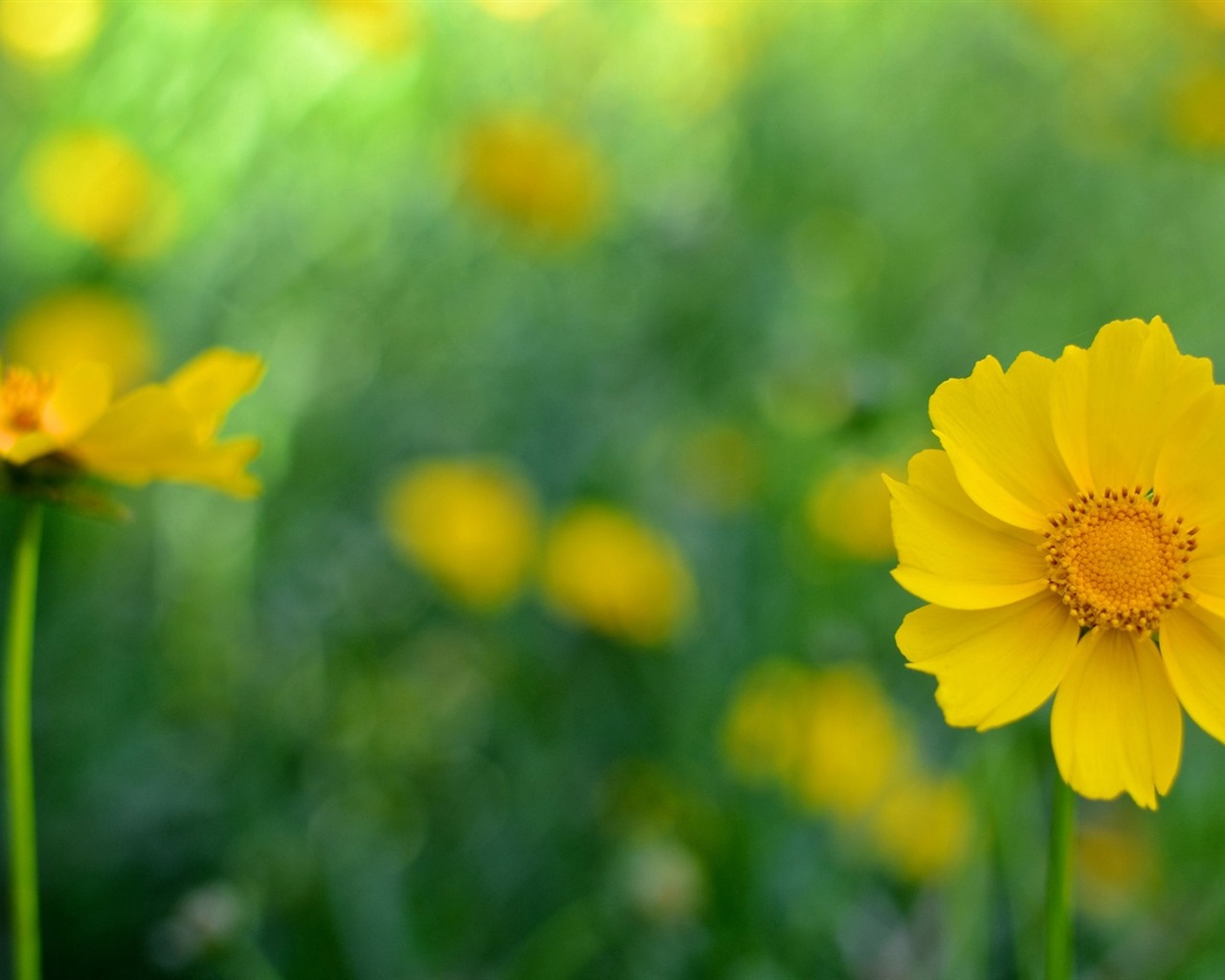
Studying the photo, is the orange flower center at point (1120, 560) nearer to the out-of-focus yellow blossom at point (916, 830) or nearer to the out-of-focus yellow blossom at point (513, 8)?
the out-of-focus yellow blossom at point (916, 830)

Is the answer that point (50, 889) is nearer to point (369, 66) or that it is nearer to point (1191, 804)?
point (1191, 804)

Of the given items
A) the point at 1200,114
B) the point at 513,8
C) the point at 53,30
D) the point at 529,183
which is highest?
the point at 1200,114

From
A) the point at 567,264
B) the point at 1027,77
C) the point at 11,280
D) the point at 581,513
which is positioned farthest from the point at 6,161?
the point at 1027,77

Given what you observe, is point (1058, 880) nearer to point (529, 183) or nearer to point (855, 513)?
point (855, 513)

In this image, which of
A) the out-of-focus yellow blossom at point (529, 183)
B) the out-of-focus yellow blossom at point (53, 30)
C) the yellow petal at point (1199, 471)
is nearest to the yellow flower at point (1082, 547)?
the yellow petal at point (1199, 471)

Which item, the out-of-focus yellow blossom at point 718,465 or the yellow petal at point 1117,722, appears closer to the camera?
the yellow petal at point 1117,722

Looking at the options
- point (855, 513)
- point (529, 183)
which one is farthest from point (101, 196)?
point (855, 513)
